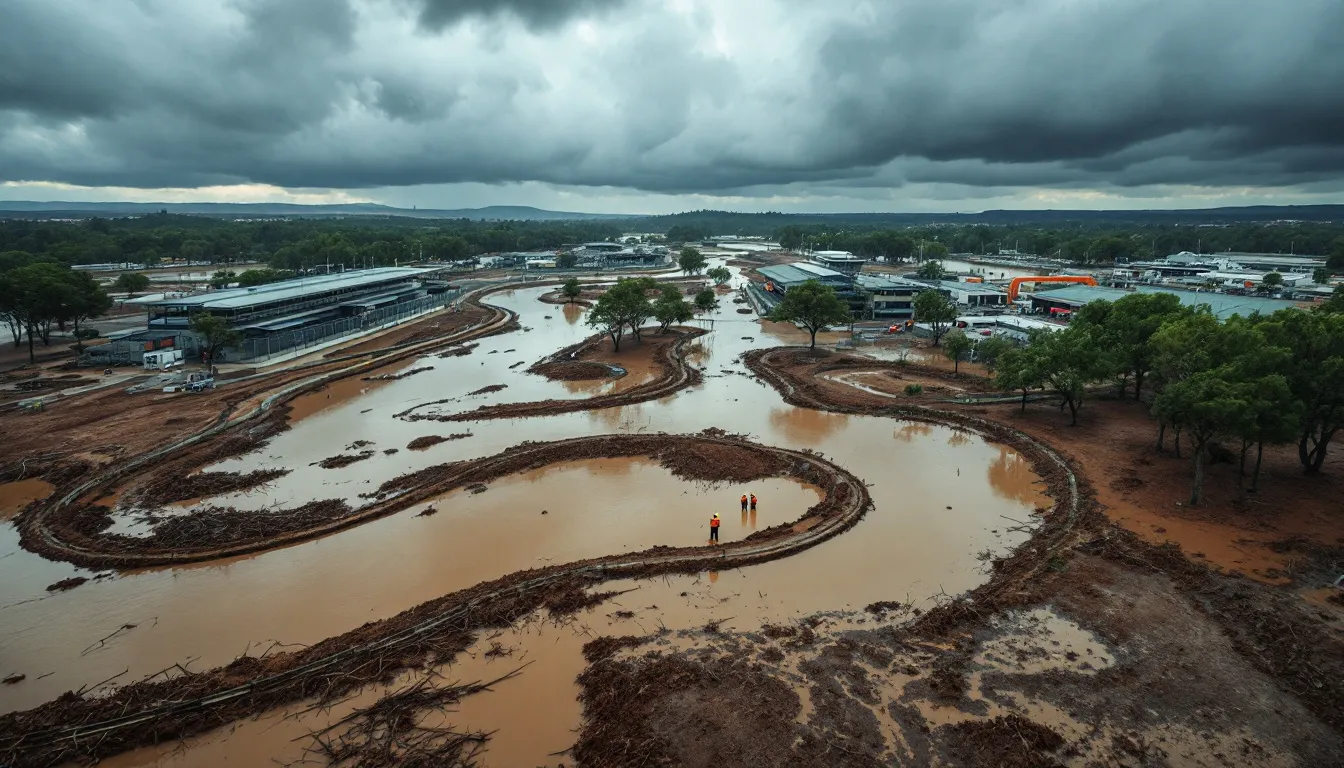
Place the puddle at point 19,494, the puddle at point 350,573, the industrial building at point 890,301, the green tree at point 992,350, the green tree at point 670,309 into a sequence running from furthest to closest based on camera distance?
the industrial building at point 890,301 < the green tree at point 670,309 < the green tree at point 992,350 < the puddle at point 19,494 < the puddle at point 350,573

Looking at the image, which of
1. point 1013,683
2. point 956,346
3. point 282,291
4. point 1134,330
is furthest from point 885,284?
point 282,291

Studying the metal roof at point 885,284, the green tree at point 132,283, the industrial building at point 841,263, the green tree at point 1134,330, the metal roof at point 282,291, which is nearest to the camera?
the green tree at point 1134,330

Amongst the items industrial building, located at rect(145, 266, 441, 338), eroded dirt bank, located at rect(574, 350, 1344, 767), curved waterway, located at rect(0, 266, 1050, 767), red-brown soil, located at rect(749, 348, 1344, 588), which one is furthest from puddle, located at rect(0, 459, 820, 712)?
industrial building, located at rect(145, 266, 441, 338)

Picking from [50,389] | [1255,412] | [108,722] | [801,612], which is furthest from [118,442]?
[1255,412]

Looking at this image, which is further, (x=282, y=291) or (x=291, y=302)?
(x=282, y=291)

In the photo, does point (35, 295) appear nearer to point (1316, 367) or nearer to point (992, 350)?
point (992, 350)

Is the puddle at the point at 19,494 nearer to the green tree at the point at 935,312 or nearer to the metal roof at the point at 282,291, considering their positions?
the metal roof at the point at 282,291

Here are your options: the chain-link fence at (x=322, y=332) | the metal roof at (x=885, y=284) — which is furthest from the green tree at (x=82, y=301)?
the metal roof at (x=885, y=284)
